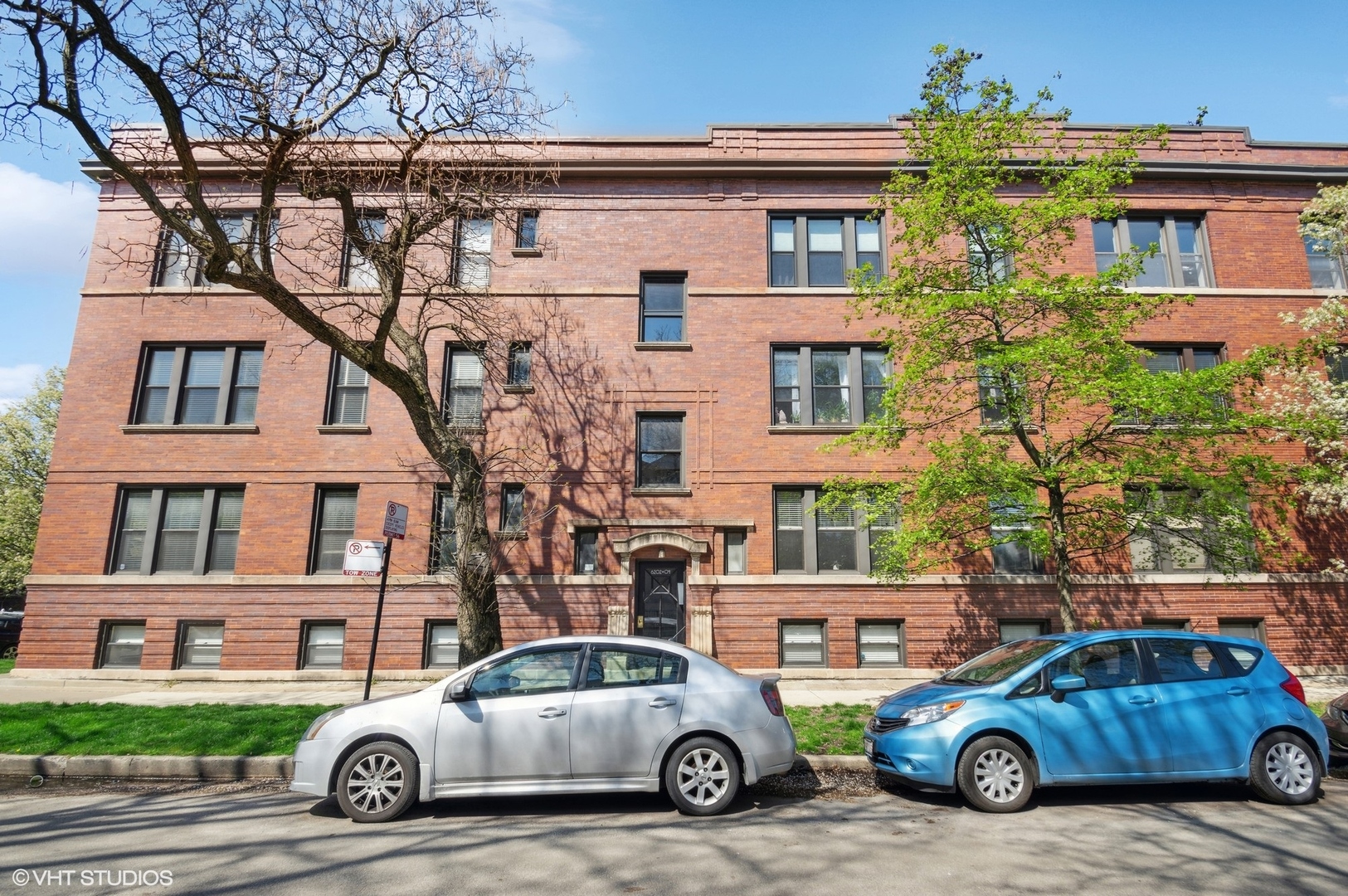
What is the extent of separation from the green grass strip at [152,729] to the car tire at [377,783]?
2.48 meters

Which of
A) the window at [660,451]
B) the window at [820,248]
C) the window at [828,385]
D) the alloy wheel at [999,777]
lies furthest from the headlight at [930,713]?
the window at [820,248]

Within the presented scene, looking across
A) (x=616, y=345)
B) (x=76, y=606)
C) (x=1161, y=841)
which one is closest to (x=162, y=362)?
(x=76, y=606)

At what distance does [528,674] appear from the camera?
20.9 ft

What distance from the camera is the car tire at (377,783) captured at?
19.6 feet

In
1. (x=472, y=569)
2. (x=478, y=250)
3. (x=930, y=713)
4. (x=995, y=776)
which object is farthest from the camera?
(x=478, y=250)

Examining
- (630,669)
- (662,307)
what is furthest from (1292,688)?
(662,307)

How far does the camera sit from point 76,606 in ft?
46.8

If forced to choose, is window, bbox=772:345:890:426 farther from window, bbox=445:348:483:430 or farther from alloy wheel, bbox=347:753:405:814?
alloy wheel, bbox=347:753:405:814

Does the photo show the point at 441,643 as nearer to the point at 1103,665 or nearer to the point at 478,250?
the point at 478,250

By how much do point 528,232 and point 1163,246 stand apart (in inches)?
584

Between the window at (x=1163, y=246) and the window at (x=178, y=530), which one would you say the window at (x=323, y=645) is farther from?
the window at (x=1163, y=246)

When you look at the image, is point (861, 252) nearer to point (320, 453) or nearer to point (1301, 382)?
point (1301, 382)

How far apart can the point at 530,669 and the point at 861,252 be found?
13098 mm

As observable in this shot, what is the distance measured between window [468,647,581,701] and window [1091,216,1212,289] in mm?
15613
